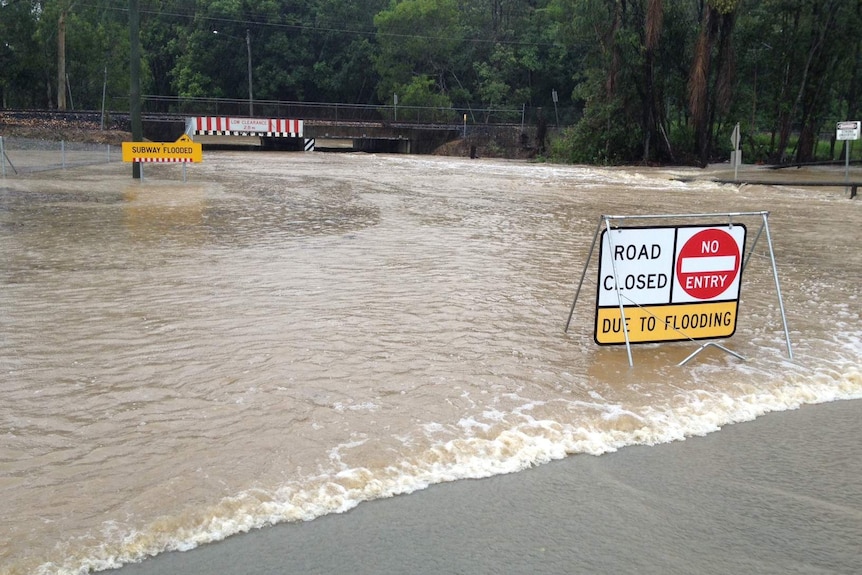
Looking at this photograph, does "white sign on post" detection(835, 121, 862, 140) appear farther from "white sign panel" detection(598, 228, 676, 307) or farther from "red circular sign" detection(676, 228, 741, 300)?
"white sign panel" detection(598, 228, 676, 307)

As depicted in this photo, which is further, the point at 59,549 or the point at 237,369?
the point at 237,369

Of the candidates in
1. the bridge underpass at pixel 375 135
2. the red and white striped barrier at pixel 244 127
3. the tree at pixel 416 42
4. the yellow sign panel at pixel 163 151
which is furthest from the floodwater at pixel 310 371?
the tree at pixel 416 42

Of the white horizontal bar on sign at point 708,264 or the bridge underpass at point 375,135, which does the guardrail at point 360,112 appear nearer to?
the bridge underpass at point 375,135

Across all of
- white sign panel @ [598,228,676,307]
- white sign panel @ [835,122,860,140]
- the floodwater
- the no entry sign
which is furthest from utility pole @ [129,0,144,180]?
white sign panel @ [835,122,860,140]

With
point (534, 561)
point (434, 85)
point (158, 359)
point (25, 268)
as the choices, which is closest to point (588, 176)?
point (25, 268)

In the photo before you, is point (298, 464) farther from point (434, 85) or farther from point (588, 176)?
point (434, 85)

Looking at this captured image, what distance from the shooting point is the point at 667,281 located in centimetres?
753

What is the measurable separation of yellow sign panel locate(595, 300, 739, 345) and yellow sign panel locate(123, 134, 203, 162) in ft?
60.8

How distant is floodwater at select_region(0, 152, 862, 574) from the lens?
4793 millimetres

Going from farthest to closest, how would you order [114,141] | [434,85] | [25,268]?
[434,85] < [114,141] < [25,268]

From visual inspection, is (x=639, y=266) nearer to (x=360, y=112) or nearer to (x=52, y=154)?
(x=52, y=154)

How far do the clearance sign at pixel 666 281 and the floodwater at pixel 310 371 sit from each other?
0.31 meters

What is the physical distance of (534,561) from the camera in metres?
4.12

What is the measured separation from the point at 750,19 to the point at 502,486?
44.1 m
